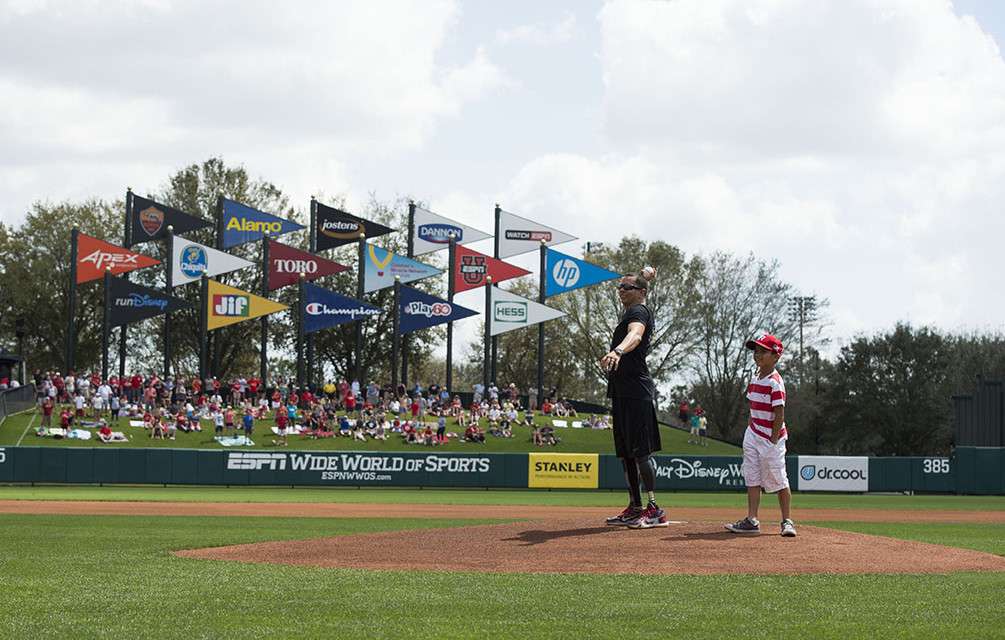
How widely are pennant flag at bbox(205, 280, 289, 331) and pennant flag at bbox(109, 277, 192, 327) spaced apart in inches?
42.7

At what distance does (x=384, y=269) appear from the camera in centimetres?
4931

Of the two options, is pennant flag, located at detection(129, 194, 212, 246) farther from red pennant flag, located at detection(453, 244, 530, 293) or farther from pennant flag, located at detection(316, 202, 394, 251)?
red pennant flag, located at detection(453, 244, 530, 293)

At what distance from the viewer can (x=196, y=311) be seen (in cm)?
6028

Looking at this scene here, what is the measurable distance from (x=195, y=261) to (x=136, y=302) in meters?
2.68

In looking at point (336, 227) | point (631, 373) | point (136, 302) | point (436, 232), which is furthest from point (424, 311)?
point (631, 373)

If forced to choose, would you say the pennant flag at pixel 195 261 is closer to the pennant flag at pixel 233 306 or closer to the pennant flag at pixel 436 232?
the pennant flag at pixel 233 306

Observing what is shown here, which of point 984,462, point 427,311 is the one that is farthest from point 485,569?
point 427,311

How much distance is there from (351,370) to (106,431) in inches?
1109

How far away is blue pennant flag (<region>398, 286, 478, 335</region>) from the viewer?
4984 cm

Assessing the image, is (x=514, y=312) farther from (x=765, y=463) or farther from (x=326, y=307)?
(x=765, y=463)

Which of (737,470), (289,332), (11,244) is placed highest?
(11,244)

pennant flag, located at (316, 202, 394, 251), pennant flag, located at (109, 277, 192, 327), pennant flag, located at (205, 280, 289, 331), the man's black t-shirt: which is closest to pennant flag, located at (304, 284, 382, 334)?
pennant flag, located at (205, 280, 289, 331)

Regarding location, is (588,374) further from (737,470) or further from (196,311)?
(737,470)

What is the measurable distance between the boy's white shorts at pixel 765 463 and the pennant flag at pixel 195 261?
1436 inches
